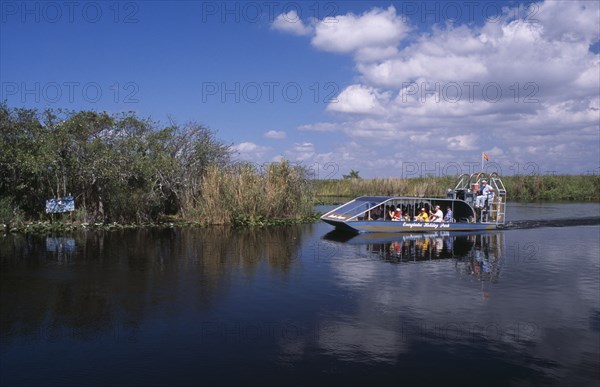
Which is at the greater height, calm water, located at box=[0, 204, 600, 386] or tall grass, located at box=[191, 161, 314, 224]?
tall grass, located at box=[191, 161, 314, 224]

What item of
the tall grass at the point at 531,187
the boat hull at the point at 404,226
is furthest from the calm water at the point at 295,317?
the tall grass at the point at 531,187

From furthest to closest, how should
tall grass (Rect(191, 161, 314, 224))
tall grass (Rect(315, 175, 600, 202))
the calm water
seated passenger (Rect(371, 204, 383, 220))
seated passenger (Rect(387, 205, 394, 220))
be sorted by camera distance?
tall grass (Rect(315, 175, 600, 202))
tall grass (Rect(191, 161, 314, 224))
seated passenger (Rect(387, 205, 394, 220))
seated passenger (Rect(371, 204, 383, 220))
the calm water

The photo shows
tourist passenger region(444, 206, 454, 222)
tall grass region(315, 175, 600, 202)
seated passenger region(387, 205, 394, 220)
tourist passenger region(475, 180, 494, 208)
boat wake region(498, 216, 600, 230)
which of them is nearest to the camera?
seated passenger region(387, 205, 394, 220)

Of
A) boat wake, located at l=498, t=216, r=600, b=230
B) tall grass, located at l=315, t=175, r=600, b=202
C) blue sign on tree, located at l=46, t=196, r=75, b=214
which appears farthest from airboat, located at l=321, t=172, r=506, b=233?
tall grass, located at l=315, t=175, r=600, b=202

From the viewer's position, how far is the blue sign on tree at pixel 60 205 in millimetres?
30719

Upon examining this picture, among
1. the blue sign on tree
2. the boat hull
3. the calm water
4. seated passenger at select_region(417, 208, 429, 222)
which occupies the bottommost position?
the calm water

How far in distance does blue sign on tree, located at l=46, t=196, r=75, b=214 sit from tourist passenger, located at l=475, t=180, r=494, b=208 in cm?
2480

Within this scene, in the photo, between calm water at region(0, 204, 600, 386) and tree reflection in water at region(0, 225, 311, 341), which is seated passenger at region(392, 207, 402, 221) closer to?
tree reflection in water at region(0, 225, 311, 341)

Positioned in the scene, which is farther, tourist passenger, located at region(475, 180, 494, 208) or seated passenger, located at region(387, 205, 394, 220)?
tourist passenger, located at region(475, 180, 494, 208)

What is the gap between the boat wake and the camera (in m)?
35.0

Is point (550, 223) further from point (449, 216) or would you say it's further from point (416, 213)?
point (416, 213)

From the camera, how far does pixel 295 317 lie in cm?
1288

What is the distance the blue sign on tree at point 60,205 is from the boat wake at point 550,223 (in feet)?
87.6

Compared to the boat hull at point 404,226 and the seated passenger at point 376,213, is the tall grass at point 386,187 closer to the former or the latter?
the seated passenger at point 376,213
